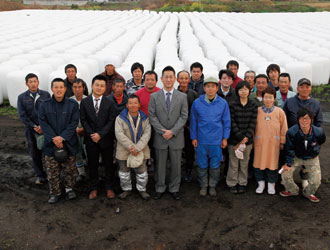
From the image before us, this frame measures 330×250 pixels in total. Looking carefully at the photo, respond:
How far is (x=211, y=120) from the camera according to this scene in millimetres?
3781

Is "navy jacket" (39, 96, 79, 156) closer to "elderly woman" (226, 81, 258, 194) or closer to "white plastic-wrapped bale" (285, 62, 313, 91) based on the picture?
"elderly woman" (226, 81, 258, 194)

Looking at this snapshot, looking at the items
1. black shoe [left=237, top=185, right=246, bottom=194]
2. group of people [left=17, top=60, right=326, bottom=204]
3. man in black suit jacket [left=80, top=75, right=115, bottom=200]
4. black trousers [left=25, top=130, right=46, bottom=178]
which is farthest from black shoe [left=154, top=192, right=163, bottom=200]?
black trousers [left=25, top=130, right=46, bottom=178]

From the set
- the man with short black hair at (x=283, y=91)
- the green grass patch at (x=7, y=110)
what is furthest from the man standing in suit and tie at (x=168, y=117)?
the green grass patch at (x=7, y=110)

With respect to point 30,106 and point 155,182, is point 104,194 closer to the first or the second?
point 155,182

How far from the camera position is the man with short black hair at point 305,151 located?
11.5 ft

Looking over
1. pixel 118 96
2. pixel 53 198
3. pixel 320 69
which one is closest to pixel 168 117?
pixel 118 96

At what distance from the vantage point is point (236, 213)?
3.59 meters

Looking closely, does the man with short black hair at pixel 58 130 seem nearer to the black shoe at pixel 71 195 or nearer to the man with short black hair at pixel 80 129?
the black shoe at pixel 71 195

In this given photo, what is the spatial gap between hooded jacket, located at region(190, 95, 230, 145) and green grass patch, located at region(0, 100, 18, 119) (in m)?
4.75

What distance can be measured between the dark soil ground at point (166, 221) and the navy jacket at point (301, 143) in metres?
0.59

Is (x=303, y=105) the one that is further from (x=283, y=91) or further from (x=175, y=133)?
(x=175, y=133)

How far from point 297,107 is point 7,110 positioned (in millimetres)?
6388

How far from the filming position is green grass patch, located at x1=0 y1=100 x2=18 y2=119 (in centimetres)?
705

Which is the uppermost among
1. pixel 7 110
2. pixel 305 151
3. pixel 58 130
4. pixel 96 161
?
pixel 58 130
